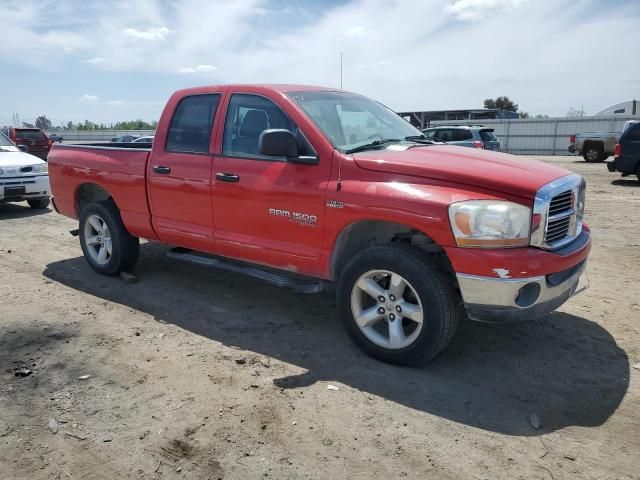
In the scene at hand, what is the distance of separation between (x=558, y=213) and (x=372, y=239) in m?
1.33

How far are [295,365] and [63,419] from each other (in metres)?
1.55

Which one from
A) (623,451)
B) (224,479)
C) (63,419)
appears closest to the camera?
(224,479)

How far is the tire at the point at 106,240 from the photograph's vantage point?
571 cm

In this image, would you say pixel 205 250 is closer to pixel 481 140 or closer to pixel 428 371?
pixel 428 371

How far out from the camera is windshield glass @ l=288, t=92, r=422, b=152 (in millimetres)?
4266

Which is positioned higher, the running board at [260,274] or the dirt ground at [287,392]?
the running board at [260,274]

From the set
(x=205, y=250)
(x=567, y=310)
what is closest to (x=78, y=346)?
(x=205, y=250)

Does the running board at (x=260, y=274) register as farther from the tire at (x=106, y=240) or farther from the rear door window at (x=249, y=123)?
the rear door window at (x=249, y=123)

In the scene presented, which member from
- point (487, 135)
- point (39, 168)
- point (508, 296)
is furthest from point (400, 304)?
point (487, 135)

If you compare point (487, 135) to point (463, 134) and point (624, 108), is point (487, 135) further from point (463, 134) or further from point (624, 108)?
point (624, 108)

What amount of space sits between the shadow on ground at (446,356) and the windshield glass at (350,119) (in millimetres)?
1628

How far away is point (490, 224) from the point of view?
332 centimetres

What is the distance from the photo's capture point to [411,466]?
2779 millimetres

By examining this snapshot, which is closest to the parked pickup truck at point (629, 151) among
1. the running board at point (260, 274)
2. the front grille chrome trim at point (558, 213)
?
the front grille chrome trim at point (558, 213)
